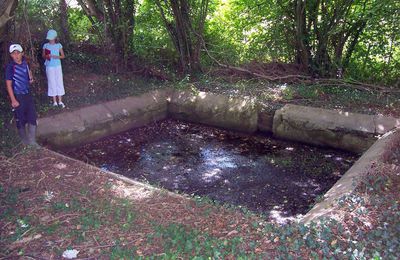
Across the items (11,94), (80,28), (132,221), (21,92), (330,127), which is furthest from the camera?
(80,28)

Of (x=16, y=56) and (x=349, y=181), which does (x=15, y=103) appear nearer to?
(x=16, y=56)

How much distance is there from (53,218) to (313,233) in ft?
9.05

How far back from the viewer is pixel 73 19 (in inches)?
438

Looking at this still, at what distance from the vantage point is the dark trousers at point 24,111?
271 inches

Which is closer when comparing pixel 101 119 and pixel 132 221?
pixel 132 221

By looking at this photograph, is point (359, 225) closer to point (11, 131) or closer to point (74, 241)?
point (74, 241)

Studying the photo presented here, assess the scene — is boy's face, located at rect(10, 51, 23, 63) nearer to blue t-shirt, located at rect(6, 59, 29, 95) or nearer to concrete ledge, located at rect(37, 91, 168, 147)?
blue t-shirt, located at rect(6, 59, 29, 95)

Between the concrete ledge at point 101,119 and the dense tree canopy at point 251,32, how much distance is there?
1779 millimetres

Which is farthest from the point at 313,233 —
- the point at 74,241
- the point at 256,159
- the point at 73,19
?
the point at 73,19

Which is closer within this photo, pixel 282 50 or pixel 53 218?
pixel 53 218

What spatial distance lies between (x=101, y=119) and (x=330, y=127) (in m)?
4.46

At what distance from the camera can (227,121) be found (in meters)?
9.73

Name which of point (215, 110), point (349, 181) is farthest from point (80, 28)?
point (349, 181)

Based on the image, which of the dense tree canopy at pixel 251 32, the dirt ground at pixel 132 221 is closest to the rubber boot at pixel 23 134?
the dirt ground at pixel 132 221
